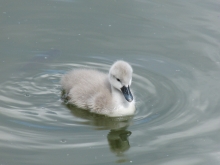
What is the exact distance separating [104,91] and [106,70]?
2.50 ft

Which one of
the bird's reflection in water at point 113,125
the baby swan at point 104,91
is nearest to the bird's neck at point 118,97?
the baby swan at point 104,91

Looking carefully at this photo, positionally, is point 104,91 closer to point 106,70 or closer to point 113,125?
point 113,125

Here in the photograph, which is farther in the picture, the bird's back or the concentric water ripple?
the bird's back

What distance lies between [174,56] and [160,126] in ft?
5.56

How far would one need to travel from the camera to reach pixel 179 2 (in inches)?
321

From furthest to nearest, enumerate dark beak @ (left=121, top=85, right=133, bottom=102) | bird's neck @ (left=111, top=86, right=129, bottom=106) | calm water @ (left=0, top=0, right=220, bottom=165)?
bird's neck @ (left=111, top=86, right=129, bottom=106) → dark beak @ (left=121, top=85, right=133, bottom=102) → calm water @ (left=0, top=0, right=220, bottom=165)

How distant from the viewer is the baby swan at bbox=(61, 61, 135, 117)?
5.42m

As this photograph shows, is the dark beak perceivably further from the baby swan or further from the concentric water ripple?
the concentric water ripple

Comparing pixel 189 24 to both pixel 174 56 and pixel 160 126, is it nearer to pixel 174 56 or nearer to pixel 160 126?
pixel 174 56

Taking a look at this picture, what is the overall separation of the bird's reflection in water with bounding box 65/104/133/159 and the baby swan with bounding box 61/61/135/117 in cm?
6

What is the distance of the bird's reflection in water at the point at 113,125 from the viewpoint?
16.5 feet

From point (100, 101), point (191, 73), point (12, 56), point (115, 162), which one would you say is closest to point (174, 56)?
point (191, 73)

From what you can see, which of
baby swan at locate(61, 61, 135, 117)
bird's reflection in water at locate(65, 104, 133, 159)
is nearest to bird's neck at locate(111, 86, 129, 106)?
baby swan at locate(61, 61, 135, 117)

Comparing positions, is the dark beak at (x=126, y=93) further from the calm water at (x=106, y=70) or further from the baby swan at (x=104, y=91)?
the calm water at (x=106, y=70)
